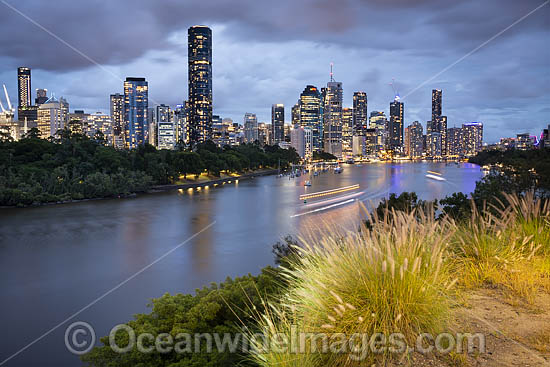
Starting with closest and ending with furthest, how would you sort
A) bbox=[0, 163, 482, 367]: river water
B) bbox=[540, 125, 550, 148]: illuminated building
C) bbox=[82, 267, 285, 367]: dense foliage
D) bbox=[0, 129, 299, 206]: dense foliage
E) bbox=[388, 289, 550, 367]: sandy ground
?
1. bbox=[388, 289, 550, 367]: sandy ground
2. bbox=[82, 267, 285, 367]: dense foliage
3. bbox=[0, 163, 482, 367]: river water
4. bbox=[0, 129, 299, 206]: dense foliage
5. bbox=[540, 125, 550, 148]: illuminated building

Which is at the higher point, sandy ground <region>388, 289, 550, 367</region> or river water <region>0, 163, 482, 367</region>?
sandy ground <region>388, 289, 550, 367</region>

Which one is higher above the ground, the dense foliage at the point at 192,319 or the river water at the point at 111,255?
the dense foliage at the point at 192,319

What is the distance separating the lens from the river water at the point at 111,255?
1675cm

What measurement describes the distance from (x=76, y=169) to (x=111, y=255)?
37861mm

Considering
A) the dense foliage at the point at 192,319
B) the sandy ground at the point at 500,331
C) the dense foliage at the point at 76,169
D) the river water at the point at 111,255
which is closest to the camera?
the sandy ground at the point at 500,331

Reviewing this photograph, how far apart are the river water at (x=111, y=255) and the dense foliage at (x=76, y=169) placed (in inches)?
160

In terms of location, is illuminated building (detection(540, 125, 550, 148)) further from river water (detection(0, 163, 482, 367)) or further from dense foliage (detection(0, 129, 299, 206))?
dense foliage (detection(0, 129, 299, 206))

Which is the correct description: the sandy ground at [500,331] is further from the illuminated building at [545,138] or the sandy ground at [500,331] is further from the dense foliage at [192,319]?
the illuminated building at [545,138]

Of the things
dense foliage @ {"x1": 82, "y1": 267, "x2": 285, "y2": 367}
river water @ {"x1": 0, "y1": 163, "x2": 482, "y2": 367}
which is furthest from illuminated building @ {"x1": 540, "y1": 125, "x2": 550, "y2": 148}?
dense foliage @ {"x1": 82, "y1": 267, "x2": 285, "y2": 367}

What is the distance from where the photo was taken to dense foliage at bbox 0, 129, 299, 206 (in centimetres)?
5081

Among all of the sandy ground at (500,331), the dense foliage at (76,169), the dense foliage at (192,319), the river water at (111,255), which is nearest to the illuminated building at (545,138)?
the river water at (111,255)

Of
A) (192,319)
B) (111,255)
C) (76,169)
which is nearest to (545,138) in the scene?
(76,169)

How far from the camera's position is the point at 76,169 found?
60344 millimetres

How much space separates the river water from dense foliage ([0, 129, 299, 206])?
4.06 meters
